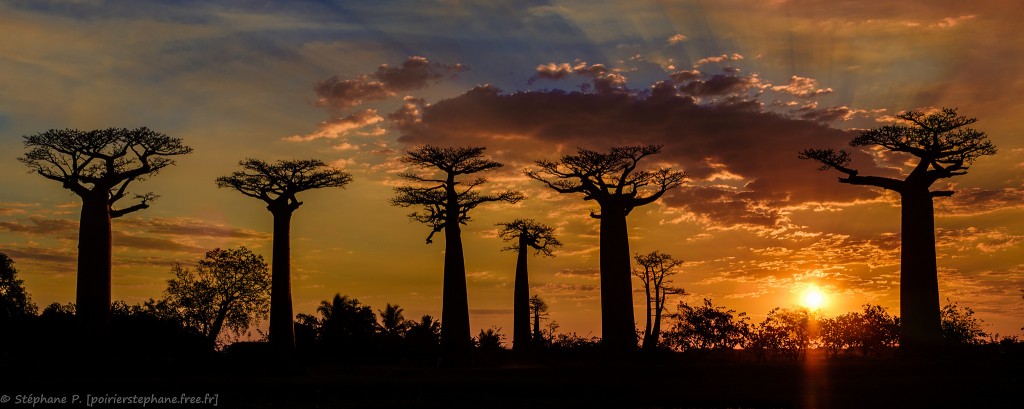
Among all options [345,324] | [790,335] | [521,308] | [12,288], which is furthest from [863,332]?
[12,288]

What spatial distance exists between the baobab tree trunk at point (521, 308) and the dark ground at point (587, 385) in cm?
1408

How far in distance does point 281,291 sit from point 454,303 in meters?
7.64

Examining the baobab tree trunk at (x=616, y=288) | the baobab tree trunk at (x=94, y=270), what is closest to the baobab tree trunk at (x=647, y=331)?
the baobab tree trunk at (x=616, y=288)

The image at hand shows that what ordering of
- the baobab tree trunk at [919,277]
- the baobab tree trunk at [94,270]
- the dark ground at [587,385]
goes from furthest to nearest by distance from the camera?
the baobab tree trunk at [94,270], the baobab tree trunk at [919,277], the dark ground at [587,385]

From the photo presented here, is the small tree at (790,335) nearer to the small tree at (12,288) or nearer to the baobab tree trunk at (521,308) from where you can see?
the baobab tree trunk at (521,308)

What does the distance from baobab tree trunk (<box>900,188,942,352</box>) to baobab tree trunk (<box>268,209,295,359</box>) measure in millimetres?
25405

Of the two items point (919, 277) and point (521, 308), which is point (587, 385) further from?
point (521, 308)

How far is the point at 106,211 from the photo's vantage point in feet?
132

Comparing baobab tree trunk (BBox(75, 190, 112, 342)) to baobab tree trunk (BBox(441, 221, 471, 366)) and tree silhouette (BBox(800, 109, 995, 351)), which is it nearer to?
baobab tree trunk (BBox(441, 221, 471, 366))

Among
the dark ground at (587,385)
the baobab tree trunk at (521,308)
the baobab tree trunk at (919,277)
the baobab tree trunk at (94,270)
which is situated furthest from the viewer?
the baobab tree trunk at (521,308)

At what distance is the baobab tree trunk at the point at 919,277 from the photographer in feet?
116

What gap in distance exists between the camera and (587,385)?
2695 cm

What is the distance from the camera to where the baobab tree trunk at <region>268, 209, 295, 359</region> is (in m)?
40.4

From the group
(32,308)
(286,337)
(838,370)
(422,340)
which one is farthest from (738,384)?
(32,308)
